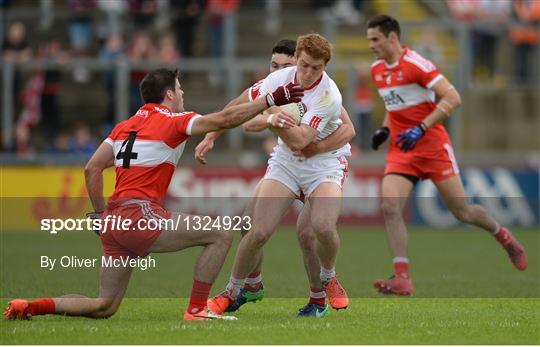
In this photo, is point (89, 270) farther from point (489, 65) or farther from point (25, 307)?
point (489, 65)

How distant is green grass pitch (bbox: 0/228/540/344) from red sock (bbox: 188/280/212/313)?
0.16 metres

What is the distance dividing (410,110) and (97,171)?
4683 mm

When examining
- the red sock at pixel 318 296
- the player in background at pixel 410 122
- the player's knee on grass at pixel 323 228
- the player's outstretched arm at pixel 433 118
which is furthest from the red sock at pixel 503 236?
the player's knee on grass at pixel 323 228

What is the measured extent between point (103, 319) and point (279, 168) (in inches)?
77.6

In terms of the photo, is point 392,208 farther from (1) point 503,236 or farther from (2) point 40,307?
(2) point 40,307

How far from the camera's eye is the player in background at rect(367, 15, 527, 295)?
42.5 feet

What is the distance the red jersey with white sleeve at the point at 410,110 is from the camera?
43.2 ft

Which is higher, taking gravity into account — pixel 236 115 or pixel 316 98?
pixel 236 115

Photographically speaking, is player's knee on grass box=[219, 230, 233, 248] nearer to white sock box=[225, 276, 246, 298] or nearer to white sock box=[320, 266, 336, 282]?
white sock box=[225, 276, 246, 298]

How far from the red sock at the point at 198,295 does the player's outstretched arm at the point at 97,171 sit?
1.00 meters

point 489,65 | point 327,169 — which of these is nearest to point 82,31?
point 489,65

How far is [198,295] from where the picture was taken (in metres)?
9.64

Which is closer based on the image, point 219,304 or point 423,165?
point 219,304

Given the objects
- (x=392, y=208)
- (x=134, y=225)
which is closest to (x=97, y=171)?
(x=134, y=225)
